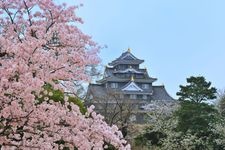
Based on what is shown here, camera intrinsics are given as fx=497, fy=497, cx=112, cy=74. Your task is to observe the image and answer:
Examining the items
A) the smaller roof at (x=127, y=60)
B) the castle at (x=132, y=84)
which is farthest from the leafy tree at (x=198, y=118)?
the smaller roof at (x=127, y=60)

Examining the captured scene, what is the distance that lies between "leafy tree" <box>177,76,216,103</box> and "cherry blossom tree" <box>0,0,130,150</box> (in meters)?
19.2

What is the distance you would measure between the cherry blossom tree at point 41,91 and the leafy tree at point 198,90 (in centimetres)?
1915

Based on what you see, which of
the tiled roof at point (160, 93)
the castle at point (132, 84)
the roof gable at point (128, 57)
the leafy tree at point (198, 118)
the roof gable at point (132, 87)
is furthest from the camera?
the roof gable at point (128, 57)

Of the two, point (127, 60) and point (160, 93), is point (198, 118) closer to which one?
point (160, 93)

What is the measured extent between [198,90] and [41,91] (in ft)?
66.5

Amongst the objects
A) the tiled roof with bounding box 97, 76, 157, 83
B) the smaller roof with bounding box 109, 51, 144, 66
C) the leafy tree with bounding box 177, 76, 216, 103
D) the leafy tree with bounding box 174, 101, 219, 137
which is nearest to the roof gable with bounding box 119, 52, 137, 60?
the smaller roof with bounding box 109, 51, 144, 66

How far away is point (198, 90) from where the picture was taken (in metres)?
24.6

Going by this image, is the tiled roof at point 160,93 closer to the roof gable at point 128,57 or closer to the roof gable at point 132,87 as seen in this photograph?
the roof gable at point 132,87

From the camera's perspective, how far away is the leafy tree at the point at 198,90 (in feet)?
80.5

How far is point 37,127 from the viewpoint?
193 inches

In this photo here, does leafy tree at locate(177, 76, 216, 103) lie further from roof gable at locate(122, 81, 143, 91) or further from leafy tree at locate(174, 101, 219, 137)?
roof gable at locate(122, 81, 143, 91)

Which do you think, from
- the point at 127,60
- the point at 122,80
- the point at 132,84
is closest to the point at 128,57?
the point at 127,60

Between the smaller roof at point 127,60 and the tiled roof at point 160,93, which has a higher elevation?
the smaller roof at point 127,60

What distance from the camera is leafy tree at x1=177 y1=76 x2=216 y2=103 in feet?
80.5
